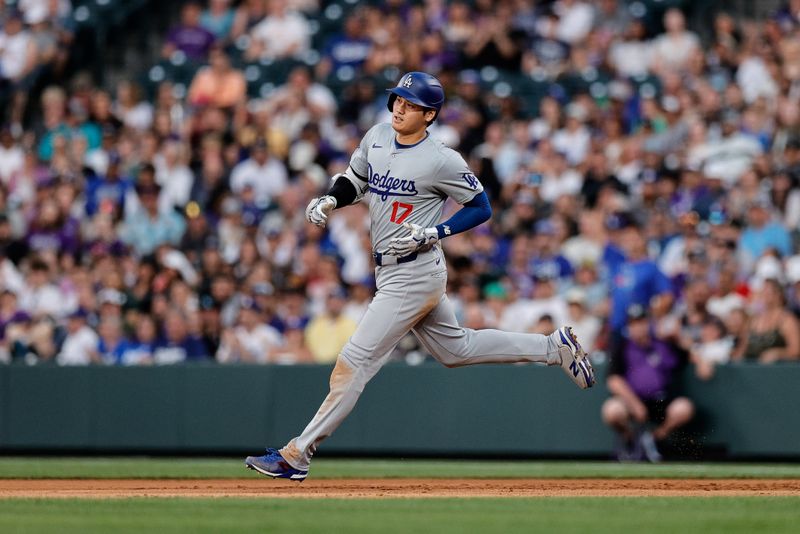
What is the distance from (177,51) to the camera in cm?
1895

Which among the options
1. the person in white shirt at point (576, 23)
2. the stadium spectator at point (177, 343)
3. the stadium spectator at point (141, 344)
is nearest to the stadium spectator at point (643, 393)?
the stadium spectator at point (177, 343)

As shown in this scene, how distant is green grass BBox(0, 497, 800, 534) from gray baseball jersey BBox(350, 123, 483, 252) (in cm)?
165

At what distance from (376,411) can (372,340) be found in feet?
16.4

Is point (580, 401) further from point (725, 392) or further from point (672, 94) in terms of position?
point (672, 94)

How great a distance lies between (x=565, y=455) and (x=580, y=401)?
0.51 metres

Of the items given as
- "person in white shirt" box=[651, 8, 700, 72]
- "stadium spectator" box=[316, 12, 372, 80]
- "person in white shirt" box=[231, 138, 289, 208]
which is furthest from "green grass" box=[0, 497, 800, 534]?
"stadium spectator" box=[316, 12, 372, 80]

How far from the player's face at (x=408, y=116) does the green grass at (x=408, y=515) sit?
218 cm

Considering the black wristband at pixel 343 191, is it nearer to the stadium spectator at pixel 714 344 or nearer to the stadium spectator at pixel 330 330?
the stadium spectator at pixel 330 330

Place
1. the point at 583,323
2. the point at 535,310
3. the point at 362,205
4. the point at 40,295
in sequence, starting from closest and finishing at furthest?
the point at 583,323, the point at 535,310, the point at 40,295, the point at 362,205

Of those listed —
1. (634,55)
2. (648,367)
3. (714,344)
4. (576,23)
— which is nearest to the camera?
(648,367)

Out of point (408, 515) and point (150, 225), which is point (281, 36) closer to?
point (150, 225)

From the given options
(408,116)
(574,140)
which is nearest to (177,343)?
(574,140)

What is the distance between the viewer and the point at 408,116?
888 cm

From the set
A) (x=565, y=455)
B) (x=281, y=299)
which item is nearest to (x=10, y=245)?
(x=281, y=299)
